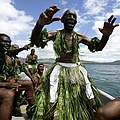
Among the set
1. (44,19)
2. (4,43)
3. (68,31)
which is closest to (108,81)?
(68,31)

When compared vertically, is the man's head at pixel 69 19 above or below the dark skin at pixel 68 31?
above

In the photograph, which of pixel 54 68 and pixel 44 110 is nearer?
pixel 44 110

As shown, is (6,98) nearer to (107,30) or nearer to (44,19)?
(44,19)

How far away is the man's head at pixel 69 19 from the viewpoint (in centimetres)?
214

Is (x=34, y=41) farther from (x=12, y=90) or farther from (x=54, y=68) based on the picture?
(x=12, y=90)

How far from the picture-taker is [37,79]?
3.81 m

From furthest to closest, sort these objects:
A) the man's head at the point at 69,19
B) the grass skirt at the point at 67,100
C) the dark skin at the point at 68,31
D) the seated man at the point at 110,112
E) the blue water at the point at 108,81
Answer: the blue water at the point at 108,81, the man's head at the point at 69,19, the grass skirt at the point at 67,100, the dark skin at the point at 68,31, the seated man at the point at 110,112

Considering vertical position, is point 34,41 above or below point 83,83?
above

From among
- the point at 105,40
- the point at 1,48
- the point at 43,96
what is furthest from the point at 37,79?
the point at 105,40

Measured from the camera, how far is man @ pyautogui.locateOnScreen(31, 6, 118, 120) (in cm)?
199

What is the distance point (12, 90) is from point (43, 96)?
0.59 m

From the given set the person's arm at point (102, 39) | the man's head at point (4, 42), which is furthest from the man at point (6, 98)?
the person's arm at point (102, 39)

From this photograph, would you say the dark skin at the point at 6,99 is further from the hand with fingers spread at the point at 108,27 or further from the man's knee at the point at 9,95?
the hand with fingers spread at the point at 108,27

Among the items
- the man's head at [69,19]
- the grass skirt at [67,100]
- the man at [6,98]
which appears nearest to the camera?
the man at [6,98]
